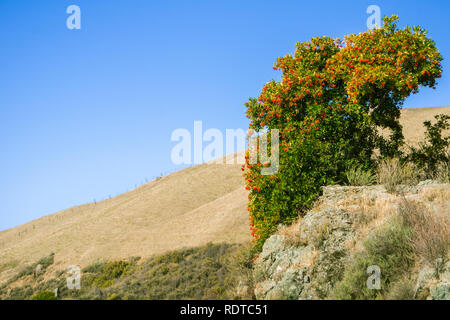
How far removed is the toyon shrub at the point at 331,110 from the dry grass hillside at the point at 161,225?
11.9 m

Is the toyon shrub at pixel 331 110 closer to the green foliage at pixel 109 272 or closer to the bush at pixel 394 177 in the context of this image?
the bush at pixel 394 177

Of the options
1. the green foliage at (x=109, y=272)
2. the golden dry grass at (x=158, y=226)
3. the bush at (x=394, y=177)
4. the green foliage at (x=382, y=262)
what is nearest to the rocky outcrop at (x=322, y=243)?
the bush at (x=394, y=177)

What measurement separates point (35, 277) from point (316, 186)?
93.8ft

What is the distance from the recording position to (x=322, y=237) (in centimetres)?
958

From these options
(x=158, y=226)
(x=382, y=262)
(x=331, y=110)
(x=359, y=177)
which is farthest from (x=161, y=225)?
(x=382, y=262)

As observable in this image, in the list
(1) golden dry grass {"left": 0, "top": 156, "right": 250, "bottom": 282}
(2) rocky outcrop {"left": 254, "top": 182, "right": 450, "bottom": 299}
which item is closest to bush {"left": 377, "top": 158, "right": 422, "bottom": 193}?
(2) rocky outcrop {"left": 254, "top": 182, "right": 450, "bottom": 299}

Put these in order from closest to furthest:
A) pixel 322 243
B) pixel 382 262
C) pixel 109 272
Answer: pixel 382 262 < pixel 322 243 < pixel 109 272

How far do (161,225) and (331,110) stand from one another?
27.8m

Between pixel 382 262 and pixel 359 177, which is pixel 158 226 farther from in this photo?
pixel 382 262

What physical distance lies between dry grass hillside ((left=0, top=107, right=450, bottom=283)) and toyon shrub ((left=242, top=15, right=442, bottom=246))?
39.2 ft

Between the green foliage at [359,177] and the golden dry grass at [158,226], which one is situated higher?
the green foliage at [359,177]

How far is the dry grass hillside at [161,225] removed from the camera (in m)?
29.2

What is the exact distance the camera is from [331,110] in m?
13.4
